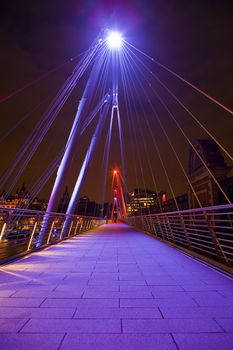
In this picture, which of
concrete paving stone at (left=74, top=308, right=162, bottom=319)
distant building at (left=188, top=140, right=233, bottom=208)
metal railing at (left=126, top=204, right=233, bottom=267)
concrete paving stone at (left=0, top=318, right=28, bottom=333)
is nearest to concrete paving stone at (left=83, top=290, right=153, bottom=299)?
concrete paving stone at (left=74, top=308, right=162, bottom=319)

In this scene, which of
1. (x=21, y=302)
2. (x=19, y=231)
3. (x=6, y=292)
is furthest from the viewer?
(x=19, y=231)

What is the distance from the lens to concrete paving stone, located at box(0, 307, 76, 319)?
3.16 meters

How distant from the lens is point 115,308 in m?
3.43

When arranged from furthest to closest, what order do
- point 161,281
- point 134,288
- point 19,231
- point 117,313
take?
1. point 19,231
2. point 161,281
3. point 134,288
4. point 117,313

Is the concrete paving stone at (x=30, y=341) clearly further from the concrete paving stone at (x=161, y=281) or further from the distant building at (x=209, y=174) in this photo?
the distant building at (x=209, y=174)

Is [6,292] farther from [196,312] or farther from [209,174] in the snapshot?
[209,174]

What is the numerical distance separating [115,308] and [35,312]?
2.79 ft

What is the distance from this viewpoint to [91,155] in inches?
814

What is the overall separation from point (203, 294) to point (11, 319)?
2356 millimetres

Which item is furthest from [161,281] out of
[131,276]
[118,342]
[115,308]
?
[118,342]

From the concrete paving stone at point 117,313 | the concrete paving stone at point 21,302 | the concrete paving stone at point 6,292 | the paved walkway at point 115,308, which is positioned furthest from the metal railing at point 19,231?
the concrete paving stone at point 117,313

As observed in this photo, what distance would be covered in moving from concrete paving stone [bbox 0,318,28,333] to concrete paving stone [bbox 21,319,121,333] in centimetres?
5

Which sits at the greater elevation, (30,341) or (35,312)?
(35,312)

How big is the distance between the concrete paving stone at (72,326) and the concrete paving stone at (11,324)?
5cm
